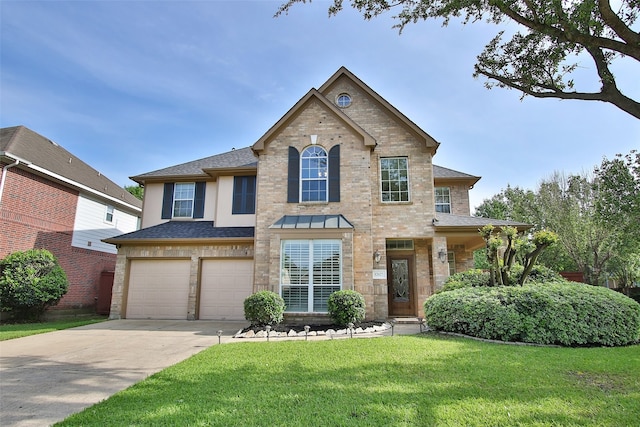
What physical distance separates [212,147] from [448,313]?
1611 cm

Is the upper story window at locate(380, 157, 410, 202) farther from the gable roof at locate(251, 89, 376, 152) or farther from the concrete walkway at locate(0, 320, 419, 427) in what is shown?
the concrete walkway at locate(0, 320, 419, 427)

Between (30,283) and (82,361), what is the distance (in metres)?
7.94

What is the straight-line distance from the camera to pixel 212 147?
2005 cm

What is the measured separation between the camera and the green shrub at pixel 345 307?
10234mm

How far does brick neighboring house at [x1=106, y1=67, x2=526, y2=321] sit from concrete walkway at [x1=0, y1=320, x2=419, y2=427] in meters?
2.05

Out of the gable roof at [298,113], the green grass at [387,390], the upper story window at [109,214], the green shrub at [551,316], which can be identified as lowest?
the green grass at [387,390]

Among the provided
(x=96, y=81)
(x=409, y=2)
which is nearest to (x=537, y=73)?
(x=409, y=2)

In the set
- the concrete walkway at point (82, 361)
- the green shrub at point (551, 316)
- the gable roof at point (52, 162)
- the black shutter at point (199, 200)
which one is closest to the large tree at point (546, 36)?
the green shrub at point (551, 316)

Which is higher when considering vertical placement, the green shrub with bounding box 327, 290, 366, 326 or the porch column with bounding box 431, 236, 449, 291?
the porch column with bounding box 431, 236, 449, 291

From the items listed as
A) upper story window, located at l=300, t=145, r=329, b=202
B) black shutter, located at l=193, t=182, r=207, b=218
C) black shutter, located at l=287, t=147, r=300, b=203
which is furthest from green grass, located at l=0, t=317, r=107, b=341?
upper story window, located at l=300, t=145, r=329, b=202

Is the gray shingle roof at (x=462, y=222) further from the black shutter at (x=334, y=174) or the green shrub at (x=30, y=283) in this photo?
the green shrub at (x=30, y=283)

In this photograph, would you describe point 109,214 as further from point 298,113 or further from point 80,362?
point 80,362

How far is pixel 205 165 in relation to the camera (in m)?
15.7

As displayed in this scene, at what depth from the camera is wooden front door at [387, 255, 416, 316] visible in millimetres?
13438
